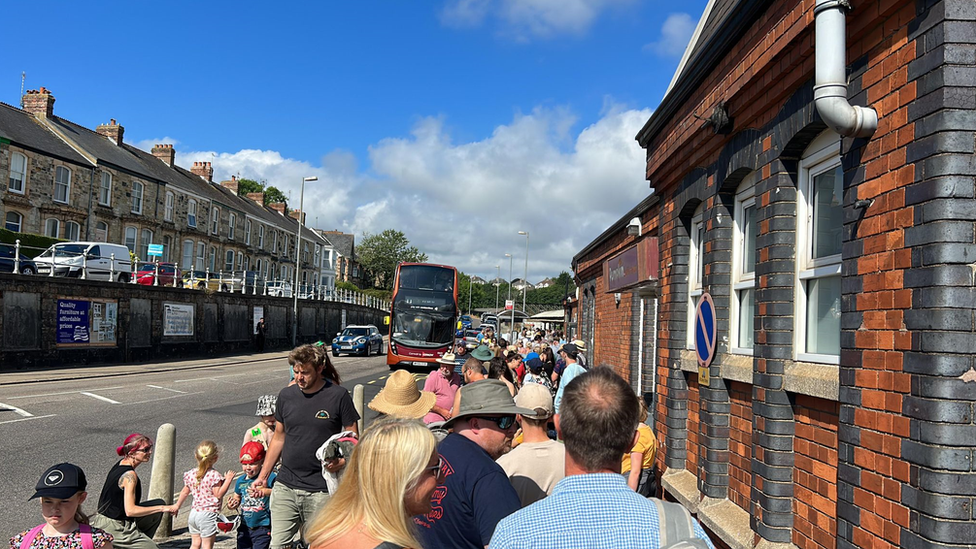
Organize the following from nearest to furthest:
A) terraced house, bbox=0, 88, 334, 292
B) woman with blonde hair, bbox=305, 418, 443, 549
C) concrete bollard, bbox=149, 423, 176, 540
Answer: woman with blonde hair, bbox=305, 418, 443, 549
concrete bollard, bbox=149, 423, 176, 540
terraced house, bbox=0, 88, 334, 292

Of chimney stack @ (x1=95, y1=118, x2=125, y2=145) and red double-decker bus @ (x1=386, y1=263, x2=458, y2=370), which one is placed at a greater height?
chimney stack @ (x1=95, y1=118, x2=125, y2=145)

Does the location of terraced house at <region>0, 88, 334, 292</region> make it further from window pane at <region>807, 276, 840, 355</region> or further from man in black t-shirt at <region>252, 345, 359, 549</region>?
window pane at <region>807, 276, 840, 355</region>

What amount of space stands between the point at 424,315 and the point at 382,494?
26184mm

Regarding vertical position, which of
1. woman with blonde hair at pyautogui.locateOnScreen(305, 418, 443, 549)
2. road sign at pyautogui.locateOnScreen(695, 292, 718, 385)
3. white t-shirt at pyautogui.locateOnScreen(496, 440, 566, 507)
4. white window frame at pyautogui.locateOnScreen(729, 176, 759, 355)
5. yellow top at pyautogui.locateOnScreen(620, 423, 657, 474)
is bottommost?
yellow top at pyautogui.locateOnScreen(620, 423, 657, 474)

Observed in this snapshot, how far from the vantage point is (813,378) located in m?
4.07

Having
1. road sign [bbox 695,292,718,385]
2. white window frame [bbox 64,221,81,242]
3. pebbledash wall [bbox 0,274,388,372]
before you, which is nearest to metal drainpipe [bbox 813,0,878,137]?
road sign [bbox 695,292,718,385]

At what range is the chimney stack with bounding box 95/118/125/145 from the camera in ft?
139

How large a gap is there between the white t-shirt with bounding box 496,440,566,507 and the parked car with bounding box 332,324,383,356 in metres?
35.0

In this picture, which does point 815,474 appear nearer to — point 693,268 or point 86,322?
point 693,268

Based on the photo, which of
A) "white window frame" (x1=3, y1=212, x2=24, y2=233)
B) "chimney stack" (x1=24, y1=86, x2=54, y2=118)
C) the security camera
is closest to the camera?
the security camera

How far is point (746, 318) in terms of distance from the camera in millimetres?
5730

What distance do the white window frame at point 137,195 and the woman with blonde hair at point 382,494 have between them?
4210 cm

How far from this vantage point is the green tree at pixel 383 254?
103 meters

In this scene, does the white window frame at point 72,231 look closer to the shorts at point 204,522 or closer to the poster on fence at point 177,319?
the poster on fence at point 177,319
